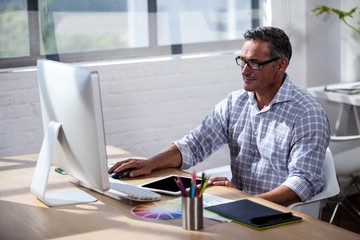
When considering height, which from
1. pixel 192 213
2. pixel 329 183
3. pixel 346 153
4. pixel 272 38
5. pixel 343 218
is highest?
pixel 272 38

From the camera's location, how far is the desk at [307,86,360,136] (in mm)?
4582

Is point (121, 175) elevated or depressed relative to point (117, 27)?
depressed

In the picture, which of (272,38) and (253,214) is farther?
(272,38)

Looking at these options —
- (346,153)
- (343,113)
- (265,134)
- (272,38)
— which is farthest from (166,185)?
(343,113)

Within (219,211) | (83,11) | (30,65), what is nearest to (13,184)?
(219,211)

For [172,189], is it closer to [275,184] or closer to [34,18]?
[275,184]

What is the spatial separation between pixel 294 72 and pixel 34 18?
1827mm

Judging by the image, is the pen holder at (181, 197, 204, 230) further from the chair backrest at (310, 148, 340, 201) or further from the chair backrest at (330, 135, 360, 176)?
the chair backrest at (330, 135, 360, 176)

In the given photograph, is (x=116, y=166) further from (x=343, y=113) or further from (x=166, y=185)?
(x=343, y=113)

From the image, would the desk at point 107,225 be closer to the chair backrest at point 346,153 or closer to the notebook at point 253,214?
the notebook at point 253,214

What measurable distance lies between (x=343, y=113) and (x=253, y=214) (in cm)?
262

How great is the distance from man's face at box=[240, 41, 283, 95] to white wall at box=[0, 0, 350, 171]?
4.72 ft

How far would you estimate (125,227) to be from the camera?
2201mm

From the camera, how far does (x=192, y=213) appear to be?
2.12 m
